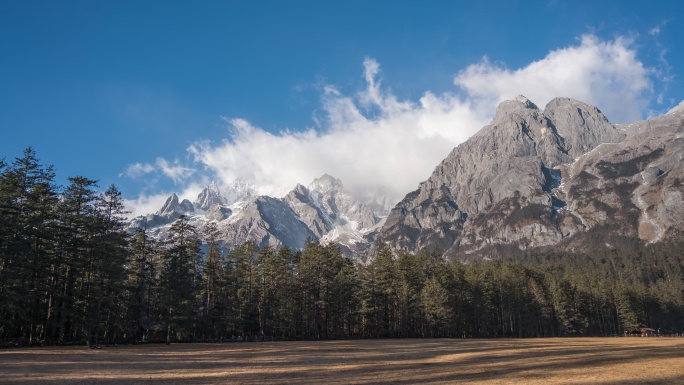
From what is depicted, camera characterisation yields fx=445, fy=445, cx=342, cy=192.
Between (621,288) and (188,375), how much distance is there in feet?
490

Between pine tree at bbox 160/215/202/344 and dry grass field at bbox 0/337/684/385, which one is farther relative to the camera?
pine tree at bbox 160/215/202/344

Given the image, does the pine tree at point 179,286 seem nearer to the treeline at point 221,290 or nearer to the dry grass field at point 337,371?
the treeline at point 221,290

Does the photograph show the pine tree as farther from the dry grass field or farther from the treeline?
the dry grass field

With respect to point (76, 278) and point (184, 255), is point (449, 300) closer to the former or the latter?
point (184, 255)

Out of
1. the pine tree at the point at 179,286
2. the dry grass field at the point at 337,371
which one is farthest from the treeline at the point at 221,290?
the dry grass field at the point at 337,371

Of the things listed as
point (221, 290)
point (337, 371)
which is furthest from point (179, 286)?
point (337, 371)

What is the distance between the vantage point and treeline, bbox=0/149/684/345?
49.0 meters

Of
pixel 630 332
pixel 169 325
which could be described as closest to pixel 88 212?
pixel 169 325

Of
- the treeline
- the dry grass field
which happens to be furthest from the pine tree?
the dry grass field

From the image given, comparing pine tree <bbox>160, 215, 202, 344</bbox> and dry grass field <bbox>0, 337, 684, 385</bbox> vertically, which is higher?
pine tree <bbox>160, 215, 202, 344</bbox>

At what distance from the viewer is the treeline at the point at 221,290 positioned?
161ft

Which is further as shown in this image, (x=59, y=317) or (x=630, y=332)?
(x=630, y=332)

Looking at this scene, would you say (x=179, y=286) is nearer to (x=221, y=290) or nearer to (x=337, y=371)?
(x=221, y=290)

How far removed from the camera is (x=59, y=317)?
171 ft
